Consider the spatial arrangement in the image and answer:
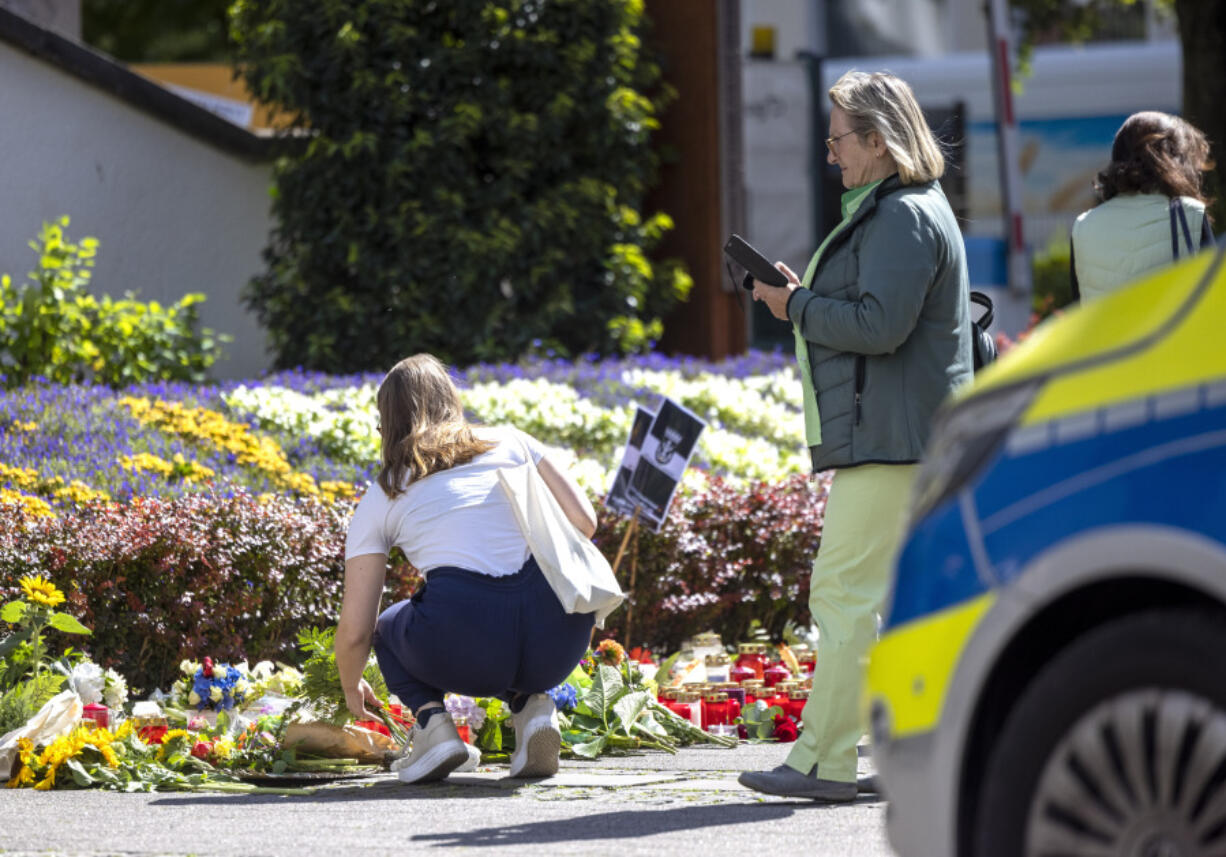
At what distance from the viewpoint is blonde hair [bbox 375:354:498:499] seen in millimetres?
5527

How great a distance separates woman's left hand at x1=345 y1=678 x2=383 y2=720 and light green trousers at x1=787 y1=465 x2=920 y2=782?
Result: 53.3 inches

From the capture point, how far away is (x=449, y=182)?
41.1 ft

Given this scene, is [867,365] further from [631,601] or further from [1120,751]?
[631,601]

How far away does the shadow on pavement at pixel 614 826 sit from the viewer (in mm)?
4582

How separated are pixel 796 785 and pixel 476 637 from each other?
1.02m

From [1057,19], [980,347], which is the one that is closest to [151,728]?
[980,347]

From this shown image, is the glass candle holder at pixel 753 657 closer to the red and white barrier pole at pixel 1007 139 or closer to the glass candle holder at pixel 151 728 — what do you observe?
the glass candle holder at pixel 151 728

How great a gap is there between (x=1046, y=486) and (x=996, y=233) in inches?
622

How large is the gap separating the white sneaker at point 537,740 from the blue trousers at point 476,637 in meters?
0.07

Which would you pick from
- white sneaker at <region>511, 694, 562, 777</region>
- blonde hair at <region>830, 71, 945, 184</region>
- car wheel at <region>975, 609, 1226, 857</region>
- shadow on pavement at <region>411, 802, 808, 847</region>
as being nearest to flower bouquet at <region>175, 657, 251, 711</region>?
white sneaker at <region>511, 694, 562, 777</region>

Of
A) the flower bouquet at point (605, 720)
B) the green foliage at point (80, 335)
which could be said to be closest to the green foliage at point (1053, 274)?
the green foliage at point (80, 335)

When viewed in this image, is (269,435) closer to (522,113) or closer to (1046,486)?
(522,113)

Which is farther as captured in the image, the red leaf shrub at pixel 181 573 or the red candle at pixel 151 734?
the red leaf shrub at pixel 181 573

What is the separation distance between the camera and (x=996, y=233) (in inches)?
719
